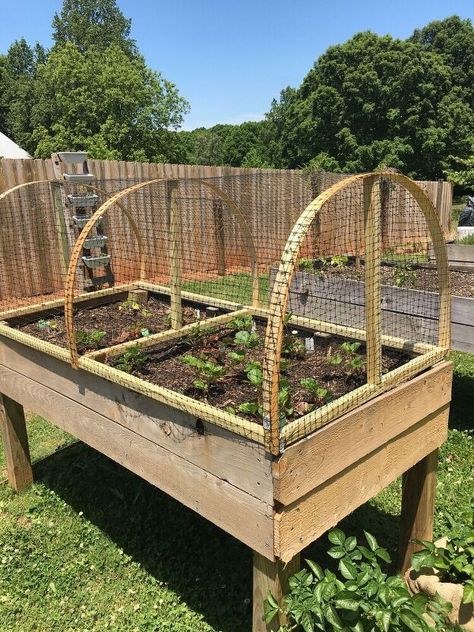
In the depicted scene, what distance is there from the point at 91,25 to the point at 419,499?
41958 millimetres

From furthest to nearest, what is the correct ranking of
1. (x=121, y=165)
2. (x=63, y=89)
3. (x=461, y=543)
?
(x=63, y=89) → (x=121, y=165) → (x=461, y=543)

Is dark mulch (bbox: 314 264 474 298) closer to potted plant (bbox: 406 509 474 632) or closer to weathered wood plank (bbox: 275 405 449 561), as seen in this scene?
weathered wood plank (bbox: 275 405 449 561)

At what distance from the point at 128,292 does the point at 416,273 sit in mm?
2879

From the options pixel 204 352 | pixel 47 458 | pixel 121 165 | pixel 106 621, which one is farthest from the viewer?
pixel 121 165

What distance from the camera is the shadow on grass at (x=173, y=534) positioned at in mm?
2473

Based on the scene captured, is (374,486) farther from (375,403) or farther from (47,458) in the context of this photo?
(47,458)

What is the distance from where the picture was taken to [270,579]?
5.67 feet

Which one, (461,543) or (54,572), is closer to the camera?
(461,543)

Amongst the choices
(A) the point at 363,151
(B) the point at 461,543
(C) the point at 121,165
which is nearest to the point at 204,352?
(B) the point at 461,543

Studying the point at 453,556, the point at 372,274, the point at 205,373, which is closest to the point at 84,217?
the point at 205,373

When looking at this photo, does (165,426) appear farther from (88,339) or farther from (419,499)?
(419,499)

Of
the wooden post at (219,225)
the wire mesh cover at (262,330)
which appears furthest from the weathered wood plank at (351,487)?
the wooden post at (219,225)

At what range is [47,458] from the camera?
369cm

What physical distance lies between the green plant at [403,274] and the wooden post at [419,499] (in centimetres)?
272
